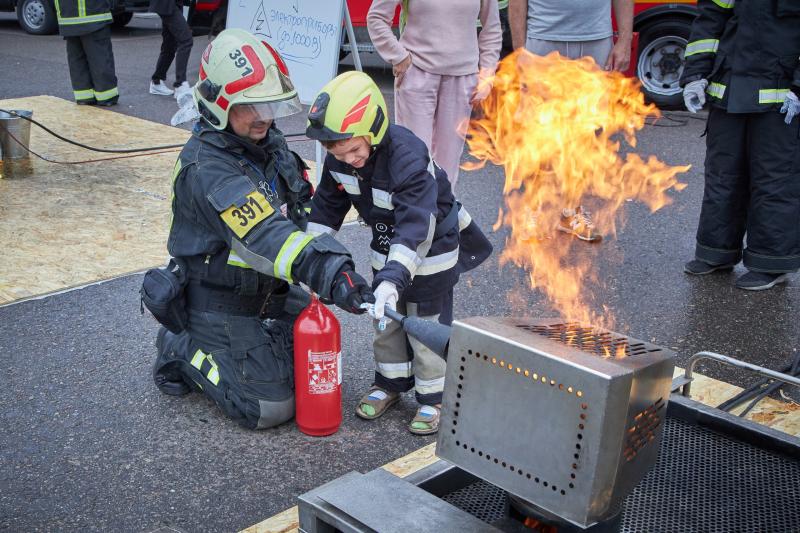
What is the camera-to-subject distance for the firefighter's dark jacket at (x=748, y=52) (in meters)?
4.85

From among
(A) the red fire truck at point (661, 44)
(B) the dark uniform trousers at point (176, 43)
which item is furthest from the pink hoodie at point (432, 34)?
(B) the dark uniform trousers at point (176, 43)

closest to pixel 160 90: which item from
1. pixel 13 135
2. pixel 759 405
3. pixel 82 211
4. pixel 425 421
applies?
pixel 13 135

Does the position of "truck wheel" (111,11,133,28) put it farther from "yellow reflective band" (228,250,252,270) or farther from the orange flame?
"yellow reflective band" (228,250,252,270)

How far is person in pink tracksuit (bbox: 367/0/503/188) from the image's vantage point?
5.46m

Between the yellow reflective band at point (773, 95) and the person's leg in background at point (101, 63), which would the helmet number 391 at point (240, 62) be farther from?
the person's leg in background at point (101, 63)

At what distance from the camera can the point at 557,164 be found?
20.0 ft

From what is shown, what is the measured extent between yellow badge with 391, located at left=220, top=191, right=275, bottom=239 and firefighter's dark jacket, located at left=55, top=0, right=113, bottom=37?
701cm

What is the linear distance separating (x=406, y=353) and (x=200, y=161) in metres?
1.17

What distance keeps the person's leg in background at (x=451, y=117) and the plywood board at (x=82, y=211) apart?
949 mm

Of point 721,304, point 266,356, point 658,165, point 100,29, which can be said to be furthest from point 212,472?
point 100,29

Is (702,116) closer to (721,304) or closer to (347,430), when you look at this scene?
(721,304)

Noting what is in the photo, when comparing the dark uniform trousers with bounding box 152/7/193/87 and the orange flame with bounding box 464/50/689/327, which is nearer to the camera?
the orange flame with bounding box 464/50/689/327

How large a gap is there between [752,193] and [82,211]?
4.48 m

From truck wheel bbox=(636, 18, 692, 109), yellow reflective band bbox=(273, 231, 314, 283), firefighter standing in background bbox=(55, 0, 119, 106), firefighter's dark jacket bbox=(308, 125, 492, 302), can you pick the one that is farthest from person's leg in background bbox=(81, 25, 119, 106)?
yellow reflective band bbox=(273, 231, 314, 283)
